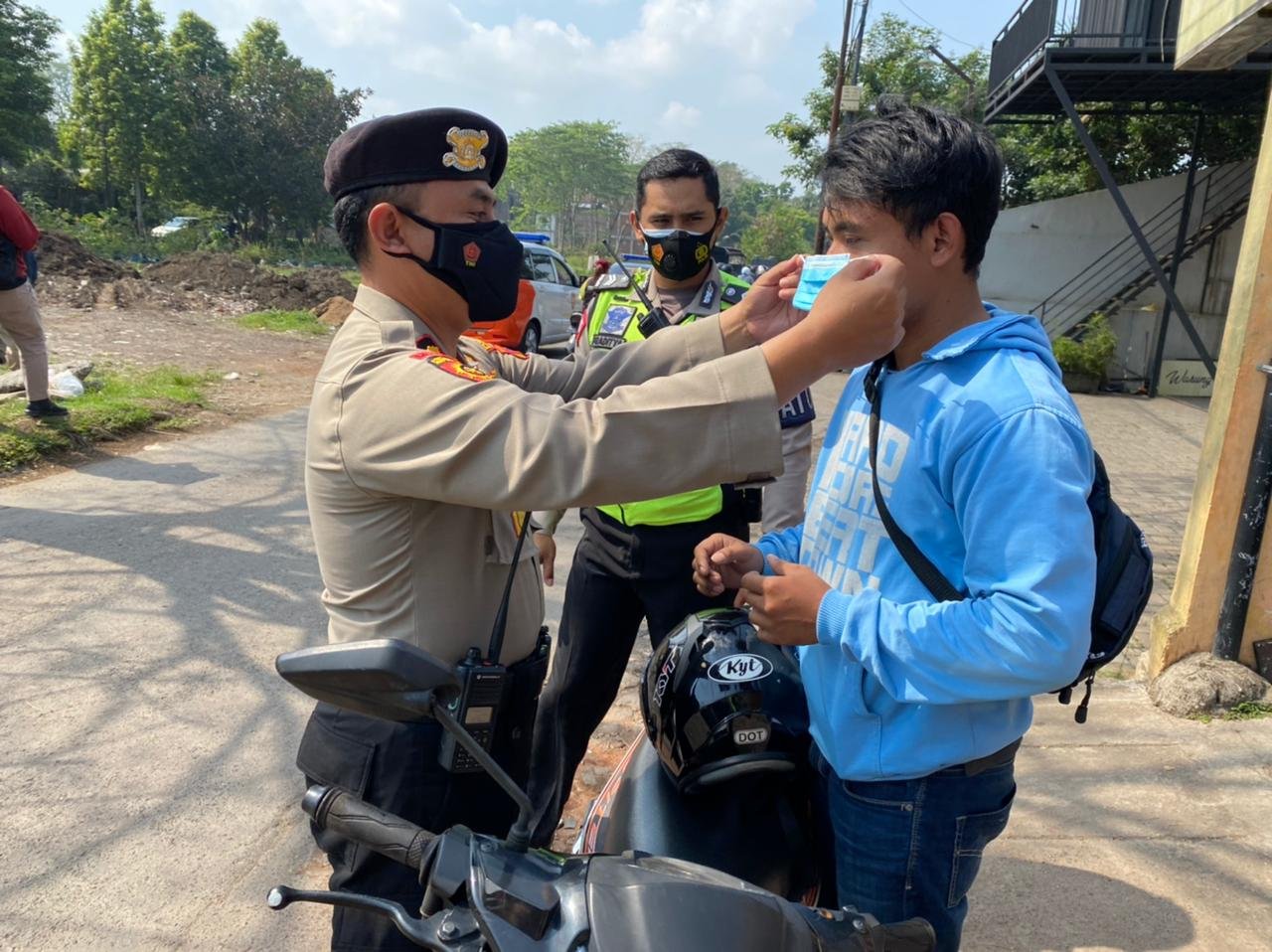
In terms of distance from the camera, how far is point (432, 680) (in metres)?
1.03

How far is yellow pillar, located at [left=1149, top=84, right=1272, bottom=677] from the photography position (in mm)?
3488

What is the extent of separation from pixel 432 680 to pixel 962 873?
102 centimetres

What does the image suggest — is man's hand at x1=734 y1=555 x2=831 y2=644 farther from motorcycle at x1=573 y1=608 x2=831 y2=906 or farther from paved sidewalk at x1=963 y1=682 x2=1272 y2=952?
paved sidewalk at x1=963 y1=682 x2=1272 y2=952

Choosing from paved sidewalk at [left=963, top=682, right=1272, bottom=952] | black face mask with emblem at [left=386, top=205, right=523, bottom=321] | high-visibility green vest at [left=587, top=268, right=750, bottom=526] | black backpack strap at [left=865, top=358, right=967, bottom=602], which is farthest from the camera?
high-visibility green vest at [left=587, top=268, right=750, bottom=526]

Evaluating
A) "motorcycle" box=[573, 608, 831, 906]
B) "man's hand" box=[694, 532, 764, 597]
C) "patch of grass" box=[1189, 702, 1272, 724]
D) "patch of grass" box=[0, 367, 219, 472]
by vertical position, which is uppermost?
"man's hand" box=[694, 532, 764, 597]

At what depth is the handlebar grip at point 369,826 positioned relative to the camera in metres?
1.10

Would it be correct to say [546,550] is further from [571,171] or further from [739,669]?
[571,171]

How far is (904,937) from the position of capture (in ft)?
3.72

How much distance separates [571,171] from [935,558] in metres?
87.4

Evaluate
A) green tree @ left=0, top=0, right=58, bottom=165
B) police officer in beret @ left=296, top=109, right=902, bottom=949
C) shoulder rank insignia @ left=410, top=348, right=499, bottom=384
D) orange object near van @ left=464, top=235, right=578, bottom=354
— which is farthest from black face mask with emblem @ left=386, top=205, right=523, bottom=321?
green tree @ left=0, top=0, right=58, bottom=165

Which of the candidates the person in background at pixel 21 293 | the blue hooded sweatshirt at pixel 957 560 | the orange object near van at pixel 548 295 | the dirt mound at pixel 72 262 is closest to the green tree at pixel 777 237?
the dirt mound at pixel 72 262

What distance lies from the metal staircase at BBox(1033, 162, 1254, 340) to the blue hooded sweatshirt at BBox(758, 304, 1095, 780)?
14.4m

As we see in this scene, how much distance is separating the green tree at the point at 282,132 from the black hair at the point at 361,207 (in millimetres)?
37500

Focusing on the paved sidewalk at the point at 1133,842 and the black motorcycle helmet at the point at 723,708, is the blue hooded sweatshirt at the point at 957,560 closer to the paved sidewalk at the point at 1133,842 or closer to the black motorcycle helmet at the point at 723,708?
the black motorcycle helmet at the point at 723,708
